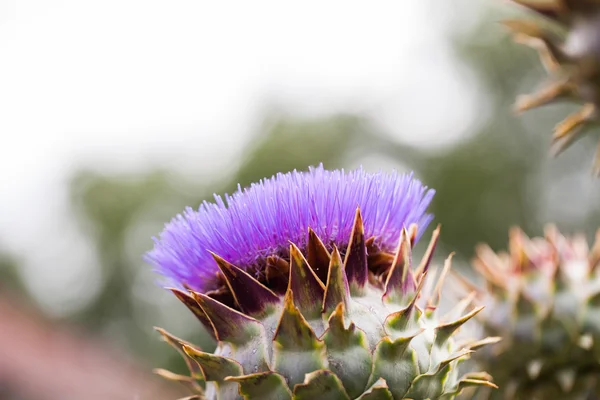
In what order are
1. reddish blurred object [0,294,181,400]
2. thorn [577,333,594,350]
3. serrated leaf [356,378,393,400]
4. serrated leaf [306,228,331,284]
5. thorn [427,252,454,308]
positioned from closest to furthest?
serrated leaf [356,378,393,400] → serrated leaf [306,228,331,284] → thorn [427,252,454,308] → thorn [577,333,594,350] → reddish blurred object [0,294,181,400]

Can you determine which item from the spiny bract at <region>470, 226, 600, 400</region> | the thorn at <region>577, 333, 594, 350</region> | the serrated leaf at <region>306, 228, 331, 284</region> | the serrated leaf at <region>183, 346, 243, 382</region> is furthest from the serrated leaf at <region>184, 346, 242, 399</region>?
the thorn at <region>577, 333, 594, 350</region>

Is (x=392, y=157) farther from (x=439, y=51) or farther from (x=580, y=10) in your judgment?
(x=580, y=10)

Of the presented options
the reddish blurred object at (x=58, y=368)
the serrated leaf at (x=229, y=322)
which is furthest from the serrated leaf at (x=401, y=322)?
the reddish blurred object at (x=58, y=368)

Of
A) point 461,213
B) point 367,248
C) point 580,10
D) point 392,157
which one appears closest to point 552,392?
point 367,248

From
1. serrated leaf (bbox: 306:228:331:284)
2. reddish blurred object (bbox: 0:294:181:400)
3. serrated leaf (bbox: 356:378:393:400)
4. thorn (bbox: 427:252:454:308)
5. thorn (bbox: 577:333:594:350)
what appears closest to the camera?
serrated leaf (bbox: 356:378:393:400)

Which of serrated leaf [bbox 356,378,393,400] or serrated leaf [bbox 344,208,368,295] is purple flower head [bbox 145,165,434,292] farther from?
serrated leaf [bbox 356,378,393,400]

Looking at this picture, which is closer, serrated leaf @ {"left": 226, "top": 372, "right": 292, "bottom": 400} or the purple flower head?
serrated leaf @ {"left": 226, "top": 372, "right": 292, "bottom": 400}

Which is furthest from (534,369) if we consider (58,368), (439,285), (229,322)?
(58,368)

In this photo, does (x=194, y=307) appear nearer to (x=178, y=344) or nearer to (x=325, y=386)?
(x=178, y=344)

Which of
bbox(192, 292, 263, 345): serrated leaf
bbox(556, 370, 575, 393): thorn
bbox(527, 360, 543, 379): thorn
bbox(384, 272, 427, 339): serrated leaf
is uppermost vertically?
bbox(192, 292, 263, 345): serrated leaf
